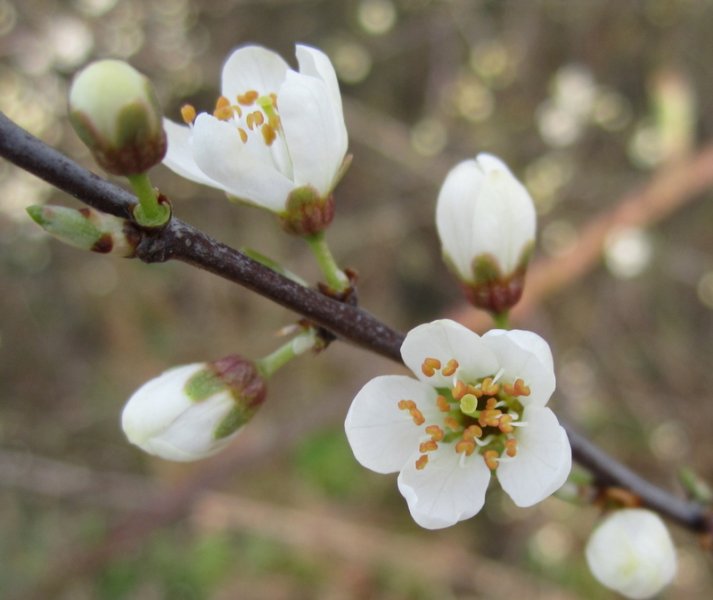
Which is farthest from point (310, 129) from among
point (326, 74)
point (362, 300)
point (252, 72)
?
point (362, 300)

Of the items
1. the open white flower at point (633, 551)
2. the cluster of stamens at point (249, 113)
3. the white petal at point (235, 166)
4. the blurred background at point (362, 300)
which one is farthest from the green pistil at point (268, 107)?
the blurred background at point (362, 300)

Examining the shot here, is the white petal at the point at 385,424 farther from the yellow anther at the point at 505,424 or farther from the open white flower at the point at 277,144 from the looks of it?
the open white flower at the point at 277,144

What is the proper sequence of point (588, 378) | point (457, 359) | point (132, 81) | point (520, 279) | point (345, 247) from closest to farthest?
1. point (132, 81)
2. point (457, 359)
3. point (520, 279)
4. point (345, 247)
5. point (588, 378)

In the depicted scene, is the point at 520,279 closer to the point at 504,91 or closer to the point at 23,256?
the point at 504,91

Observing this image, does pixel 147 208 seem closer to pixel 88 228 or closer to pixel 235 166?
pixel 88 228

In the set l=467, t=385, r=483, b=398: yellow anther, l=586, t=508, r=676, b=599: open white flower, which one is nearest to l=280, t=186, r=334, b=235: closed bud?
l=467, t=385, r=483, b=398: yellow anther

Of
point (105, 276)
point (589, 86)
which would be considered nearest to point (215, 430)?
point (105, 276)
